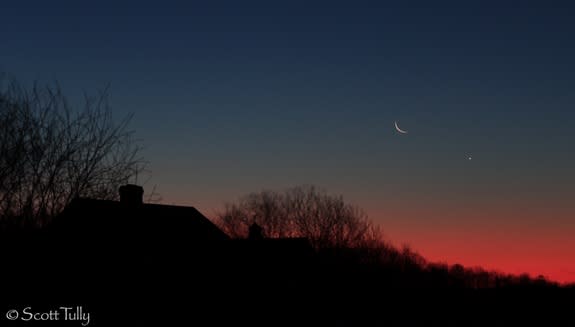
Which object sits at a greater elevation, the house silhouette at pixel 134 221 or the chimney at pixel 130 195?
the chimney at pixel 130 195

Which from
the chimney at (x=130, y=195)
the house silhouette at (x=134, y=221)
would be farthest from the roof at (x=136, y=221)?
the chimney at (x=130, y=195)

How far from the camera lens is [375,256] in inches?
3954

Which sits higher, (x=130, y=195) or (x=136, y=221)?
(x=130, y=195)

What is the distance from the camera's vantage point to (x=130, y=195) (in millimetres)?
38594

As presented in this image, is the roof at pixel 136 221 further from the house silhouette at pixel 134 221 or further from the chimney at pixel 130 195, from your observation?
the chimney at pixel 130 195

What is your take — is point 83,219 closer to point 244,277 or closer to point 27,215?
point 27,215

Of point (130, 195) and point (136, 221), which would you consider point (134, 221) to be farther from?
point (130, 195)

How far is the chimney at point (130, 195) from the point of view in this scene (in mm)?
38231

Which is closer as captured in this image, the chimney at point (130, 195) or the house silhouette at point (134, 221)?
the house silhouette at point (134, 221)

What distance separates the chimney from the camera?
38.2 meters

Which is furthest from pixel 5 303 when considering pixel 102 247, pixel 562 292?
pixel 562 292

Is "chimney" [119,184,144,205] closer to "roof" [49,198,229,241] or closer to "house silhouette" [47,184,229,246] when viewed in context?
"house silhouette" [47,184,229,246]

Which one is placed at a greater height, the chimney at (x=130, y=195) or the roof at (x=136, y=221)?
the chimney at (x=130, y=195)

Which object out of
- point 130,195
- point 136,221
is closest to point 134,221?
point 136,221
